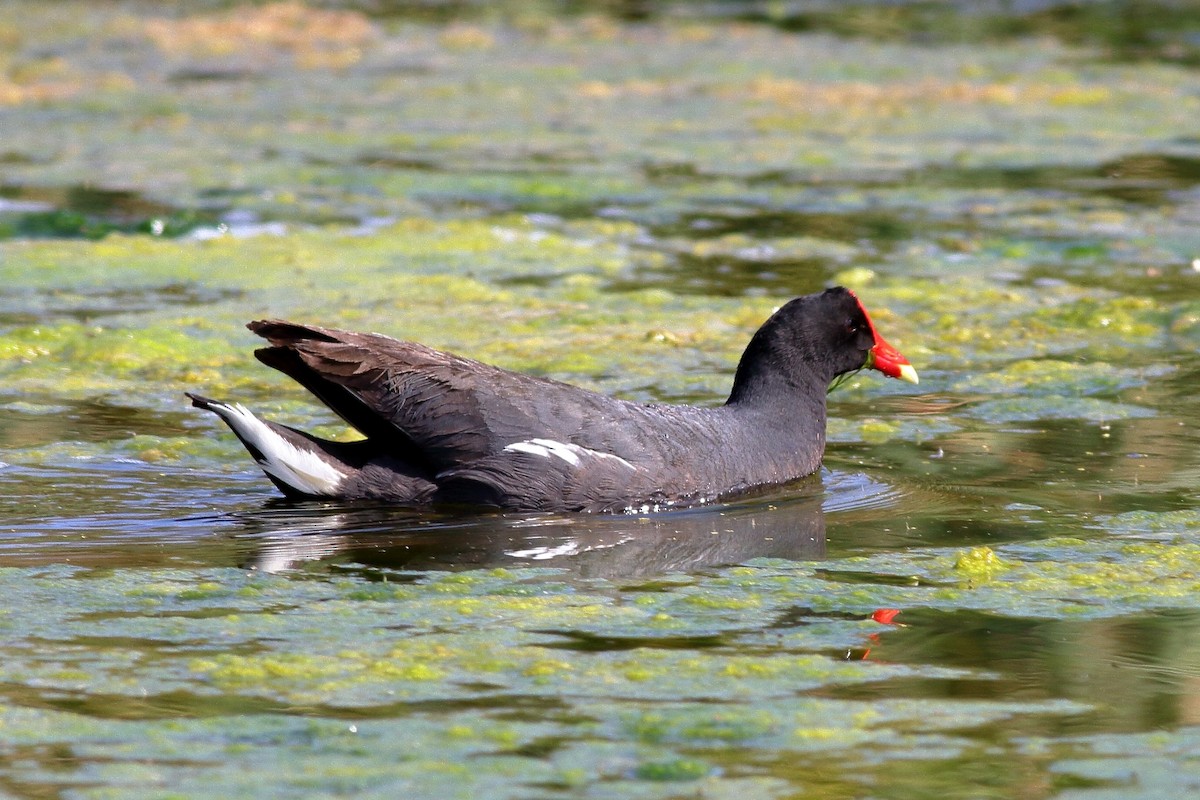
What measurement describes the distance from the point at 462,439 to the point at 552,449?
0.27 metres

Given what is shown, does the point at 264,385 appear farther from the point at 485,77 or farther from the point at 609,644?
the point at 485,77

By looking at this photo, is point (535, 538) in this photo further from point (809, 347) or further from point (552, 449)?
point (809, 347)

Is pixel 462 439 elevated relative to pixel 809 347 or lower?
lower

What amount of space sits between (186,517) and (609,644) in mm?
1711

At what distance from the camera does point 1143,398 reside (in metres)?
6.86

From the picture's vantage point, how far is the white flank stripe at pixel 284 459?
208 inches

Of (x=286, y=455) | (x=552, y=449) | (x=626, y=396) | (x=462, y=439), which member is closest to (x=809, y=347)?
(x=626, y=396)

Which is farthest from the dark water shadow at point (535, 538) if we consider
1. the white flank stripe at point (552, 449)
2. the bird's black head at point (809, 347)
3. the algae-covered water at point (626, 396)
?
the bird's black head at point (809, 347)

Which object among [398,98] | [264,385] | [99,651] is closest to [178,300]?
[264,385]

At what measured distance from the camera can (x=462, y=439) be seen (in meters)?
5.39

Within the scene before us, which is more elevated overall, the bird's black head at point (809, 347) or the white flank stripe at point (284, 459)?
the bird's black head at point (809, 347)

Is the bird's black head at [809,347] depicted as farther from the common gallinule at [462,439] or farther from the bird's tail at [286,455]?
the bird's tail at [286,455]

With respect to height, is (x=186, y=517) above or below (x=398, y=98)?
below

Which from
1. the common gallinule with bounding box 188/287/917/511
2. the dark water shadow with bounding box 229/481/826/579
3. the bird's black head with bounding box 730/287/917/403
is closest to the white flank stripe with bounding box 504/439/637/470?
the common gallinule with bounding box 188/287/917/511
